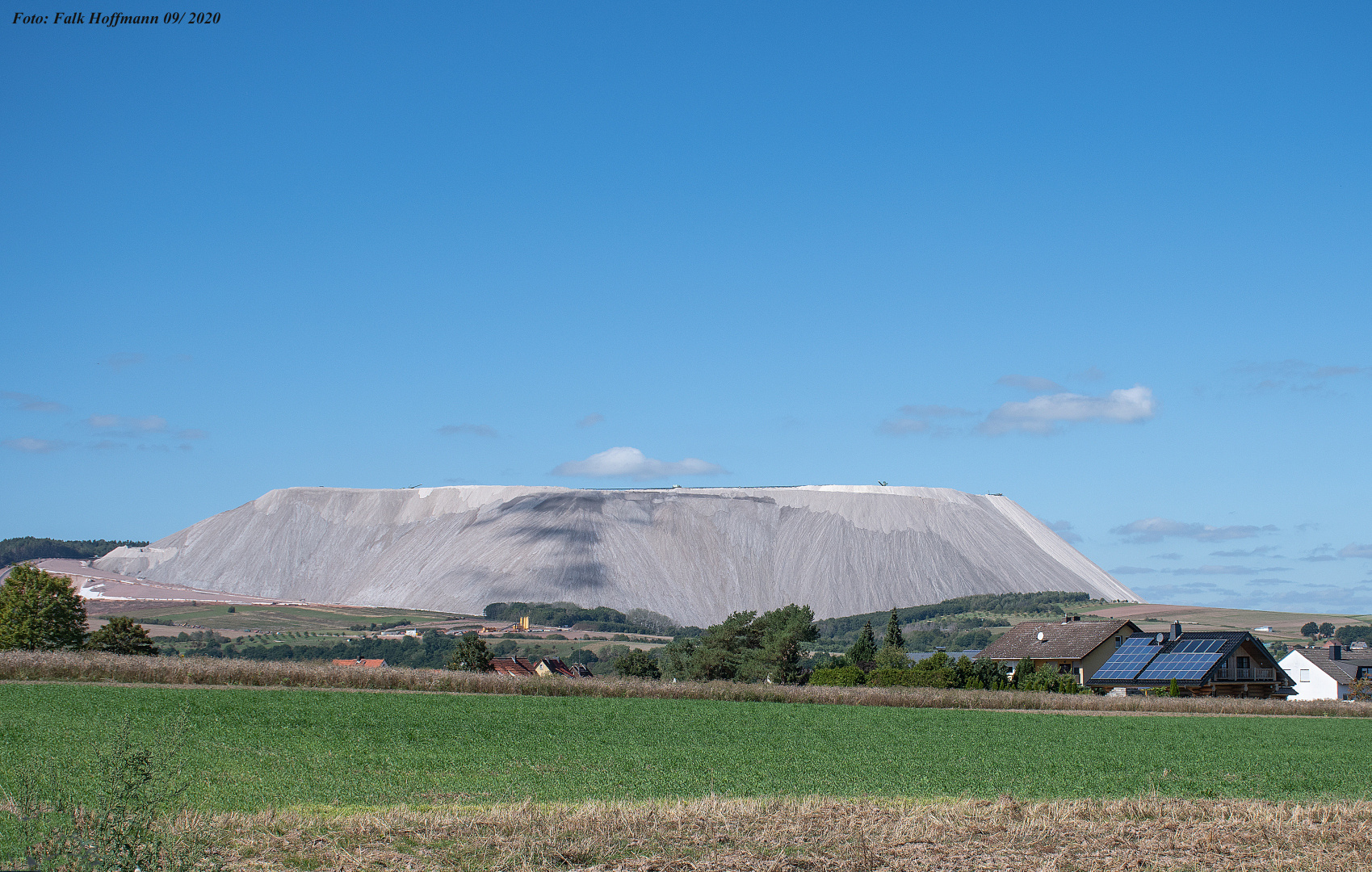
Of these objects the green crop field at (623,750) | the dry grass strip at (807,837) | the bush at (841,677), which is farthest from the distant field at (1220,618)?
the dry grass strip at (807,837)

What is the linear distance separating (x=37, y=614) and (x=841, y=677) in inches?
1373

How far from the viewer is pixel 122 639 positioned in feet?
160

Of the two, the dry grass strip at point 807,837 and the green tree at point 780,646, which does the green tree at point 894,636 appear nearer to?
the green tree at point 780,646

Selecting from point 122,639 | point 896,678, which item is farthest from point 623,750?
point 122,639

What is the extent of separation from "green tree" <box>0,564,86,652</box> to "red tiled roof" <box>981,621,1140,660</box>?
44.0 meters

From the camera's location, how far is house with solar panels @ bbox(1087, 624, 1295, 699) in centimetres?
4991

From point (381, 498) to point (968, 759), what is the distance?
371 ft

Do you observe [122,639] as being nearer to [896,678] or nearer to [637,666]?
[637,666]

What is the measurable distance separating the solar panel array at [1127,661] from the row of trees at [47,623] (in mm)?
43144

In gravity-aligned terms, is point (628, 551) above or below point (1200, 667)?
above

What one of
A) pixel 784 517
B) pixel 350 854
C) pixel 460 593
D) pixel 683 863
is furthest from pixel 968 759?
pixel 784 517

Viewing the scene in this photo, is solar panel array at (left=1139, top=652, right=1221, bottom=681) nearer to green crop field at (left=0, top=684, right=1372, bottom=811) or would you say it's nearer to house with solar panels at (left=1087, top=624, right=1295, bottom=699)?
house with solar panels at (left=1087, top=624, right=1295, bottom=699)

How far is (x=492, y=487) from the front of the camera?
Result: 125562 mm

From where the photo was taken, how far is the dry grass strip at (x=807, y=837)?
8.77 metres
